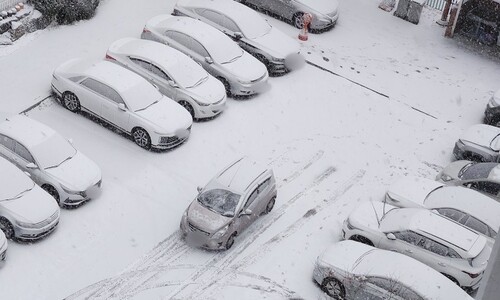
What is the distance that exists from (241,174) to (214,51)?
5655 millimetres

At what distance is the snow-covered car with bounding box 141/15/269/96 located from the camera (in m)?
21.5

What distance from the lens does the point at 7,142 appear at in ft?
55.9

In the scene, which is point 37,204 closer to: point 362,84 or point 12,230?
point 12,230

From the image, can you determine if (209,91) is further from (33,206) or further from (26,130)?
(33,206)

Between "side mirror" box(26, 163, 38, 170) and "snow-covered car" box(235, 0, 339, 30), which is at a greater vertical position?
"snow-covered car" box(235, 0, 339, 30)

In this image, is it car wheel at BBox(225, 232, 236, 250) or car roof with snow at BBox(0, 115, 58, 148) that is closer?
car wheel at BBox(225, 232, 236, 250)

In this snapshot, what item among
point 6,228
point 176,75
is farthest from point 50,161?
point 176,75

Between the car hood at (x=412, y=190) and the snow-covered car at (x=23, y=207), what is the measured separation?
7.95 m


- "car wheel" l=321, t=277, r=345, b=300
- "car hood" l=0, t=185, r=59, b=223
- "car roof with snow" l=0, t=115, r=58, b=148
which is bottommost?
"car wheel" l=321, t=277, r=345, b=300

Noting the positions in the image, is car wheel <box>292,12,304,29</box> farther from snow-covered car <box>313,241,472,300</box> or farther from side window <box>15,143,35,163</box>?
side window <box>15,143,35,163</box>

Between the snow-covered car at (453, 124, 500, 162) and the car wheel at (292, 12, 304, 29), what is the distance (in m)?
7.20

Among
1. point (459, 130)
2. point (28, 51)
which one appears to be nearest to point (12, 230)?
point (28, 51)

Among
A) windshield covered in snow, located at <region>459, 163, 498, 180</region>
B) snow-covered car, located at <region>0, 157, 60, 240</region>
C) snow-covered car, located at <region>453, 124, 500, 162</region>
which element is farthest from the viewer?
snow-covered car, located at <region>453, 124, 500, 162</region>

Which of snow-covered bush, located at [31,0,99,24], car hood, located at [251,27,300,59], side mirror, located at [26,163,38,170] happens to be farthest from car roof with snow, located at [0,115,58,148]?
car hood, located at [251,27,300,59]
